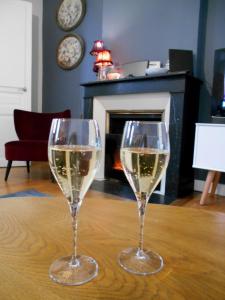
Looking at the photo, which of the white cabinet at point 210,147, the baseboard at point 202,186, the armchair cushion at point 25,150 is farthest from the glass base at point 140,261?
the armchair cushion at point 25,150

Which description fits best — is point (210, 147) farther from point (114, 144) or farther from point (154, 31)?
point (154, 31)

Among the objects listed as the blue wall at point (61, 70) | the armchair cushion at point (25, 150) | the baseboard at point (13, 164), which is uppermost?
the blue wall at point (61, 70)

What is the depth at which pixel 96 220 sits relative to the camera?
0.50m

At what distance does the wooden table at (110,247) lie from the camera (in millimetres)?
282

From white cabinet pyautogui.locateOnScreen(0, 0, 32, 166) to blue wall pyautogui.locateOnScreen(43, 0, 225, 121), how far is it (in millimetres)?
638

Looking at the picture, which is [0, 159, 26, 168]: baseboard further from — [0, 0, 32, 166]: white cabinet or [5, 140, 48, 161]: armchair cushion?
[5, 140, 48, 161]: armchair cushion

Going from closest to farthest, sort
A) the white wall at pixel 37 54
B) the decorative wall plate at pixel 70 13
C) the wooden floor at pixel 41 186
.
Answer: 1. the wooden floor at pixel 41 186
2. the decorative wall plate at pixel 70 13
3. the white wall at pixel 37 54

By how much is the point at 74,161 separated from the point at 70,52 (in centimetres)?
368

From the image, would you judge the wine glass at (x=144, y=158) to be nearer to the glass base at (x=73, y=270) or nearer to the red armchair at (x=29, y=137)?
the glass base at (x=73, y=270)

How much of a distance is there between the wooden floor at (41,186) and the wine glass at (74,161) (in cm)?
189

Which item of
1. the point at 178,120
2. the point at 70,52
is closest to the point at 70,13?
the point at 70,52

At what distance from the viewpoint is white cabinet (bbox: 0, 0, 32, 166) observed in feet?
11.1

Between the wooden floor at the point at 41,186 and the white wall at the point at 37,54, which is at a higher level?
the white wall at the point at 37,54

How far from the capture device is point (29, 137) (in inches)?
123
